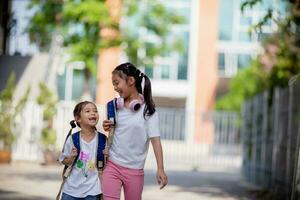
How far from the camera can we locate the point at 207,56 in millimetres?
44250

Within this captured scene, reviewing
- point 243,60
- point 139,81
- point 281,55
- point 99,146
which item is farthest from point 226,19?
point 99,146

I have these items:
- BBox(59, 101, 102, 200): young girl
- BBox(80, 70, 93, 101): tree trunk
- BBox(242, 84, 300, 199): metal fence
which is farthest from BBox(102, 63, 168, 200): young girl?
BBox(80, 70, 93, 101): tree trunk

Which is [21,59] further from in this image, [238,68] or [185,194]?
[238,68]

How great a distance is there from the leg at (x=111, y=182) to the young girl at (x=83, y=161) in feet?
0.28

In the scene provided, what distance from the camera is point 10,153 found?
22578 millimetres

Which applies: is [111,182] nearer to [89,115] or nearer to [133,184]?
[133,184]

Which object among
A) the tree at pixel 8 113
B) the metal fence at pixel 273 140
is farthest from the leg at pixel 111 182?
the tree at pixel 8 113

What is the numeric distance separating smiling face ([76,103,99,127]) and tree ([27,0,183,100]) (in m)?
21.3

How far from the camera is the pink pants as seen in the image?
522 cm

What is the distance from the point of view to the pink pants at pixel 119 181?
5.22 m

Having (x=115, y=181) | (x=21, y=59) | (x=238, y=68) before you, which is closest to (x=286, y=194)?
(x=115, y=181)

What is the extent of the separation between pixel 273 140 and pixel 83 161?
9.56 m

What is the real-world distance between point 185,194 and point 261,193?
1.76 metres

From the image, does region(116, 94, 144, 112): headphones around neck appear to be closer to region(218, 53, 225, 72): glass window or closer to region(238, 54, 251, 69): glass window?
region(238, 54, 251, 69): glass window
